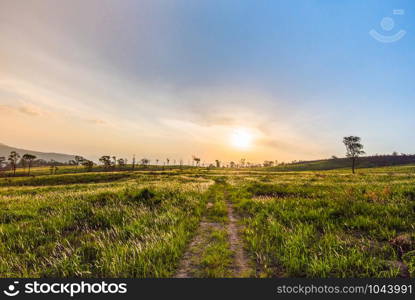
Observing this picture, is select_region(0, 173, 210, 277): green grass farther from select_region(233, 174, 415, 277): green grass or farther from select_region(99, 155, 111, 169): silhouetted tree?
select_region(99, 155, 111, 169): silhouetted tree

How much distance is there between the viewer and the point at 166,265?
3992mm

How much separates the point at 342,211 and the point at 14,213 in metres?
15.6

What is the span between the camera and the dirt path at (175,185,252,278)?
3.93 m

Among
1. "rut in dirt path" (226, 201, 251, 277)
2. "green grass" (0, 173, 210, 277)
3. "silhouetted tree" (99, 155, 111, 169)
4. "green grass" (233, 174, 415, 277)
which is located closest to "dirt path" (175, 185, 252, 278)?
"rut in dirt path" (226, 201, 251, 277)

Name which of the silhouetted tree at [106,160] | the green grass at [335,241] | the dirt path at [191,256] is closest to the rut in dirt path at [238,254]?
the green grass at [335,241]

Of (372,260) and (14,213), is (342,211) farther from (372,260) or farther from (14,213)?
(14,213)

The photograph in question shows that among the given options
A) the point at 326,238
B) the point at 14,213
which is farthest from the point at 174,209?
the point at 14,213

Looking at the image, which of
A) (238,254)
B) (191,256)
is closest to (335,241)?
(238,254)

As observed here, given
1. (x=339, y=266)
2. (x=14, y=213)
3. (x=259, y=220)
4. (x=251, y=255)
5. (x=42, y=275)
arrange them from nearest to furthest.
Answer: (x=339, y=266)
(x=42, y=275)
(x=251, y=255)
(x=259, y=220)
(x=14, y=213)

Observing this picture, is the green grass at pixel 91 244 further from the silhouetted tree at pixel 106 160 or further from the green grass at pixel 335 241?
the silhouetted tree at pixel 106 160

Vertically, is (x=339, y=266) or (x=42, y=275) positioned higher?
(x=339, y=266)

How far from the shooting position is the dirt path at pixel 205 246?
393 centimetres

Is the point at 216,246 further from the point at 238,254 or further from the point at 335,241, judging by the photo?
the point at 335,241

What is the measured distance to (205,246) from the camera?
525cm
